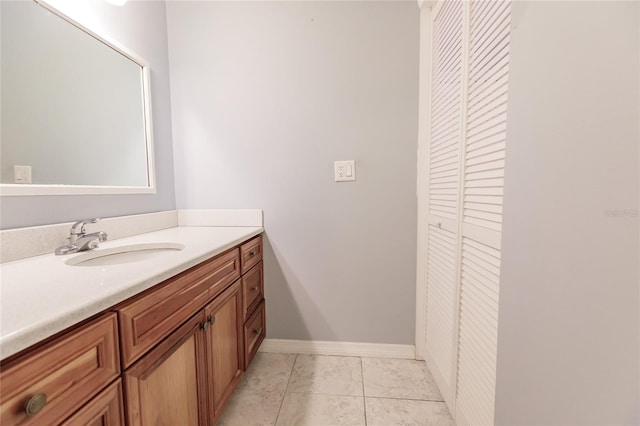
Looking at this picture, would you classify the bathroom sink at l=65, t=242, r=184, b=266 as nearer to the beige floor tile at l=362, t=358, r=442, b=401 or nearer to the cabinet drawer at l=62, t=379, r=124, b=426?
the cabinet drawer at l=62, t=379, r=124, b=426

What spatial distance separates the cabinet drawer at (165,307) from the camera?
595 millimetres

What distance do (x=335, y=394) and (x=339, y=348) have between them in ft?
1.03

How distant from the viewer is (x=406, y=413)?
1148 mm

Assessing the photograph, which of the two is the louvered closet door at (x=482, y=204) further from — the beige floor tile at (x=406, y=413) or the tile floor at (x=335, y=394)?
the tile floor at (x=335, y=394)

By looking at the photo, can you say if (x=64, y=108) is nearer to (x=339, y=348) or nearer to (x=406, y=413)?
(x=339, y=348)

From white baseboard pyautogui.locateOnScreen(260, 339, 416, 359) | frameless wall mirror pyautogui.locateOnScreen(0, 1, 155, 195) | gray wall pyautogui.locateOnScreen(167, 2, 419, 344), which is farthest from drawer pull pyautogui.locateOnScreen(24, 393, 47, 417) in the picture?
white baseboard pyautogui.locateOnScreen(260, 339, 416, 359)

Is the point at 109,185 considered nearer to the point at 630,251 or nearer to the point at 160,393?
the point at 160,393

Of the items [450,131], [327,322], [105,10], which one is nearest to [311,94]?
[450,131]

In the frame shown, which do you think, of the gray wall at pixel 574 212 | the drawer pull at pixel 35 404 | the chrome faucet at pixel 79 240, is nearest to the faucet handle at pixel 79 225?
the chrome faucet at pixel 79 240

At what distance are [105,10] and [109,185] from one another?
0.81m

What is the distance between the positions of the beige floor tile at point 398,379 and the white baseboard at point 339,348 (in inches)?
1.4

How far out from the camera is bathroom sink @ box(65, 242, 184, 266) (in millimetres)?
908

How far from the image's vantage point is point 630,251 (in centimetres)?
33

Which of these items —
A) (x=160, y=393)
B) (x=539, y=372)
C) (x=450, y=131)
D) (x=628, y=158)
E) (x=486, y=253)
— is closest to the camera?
(x=628, y=158)
